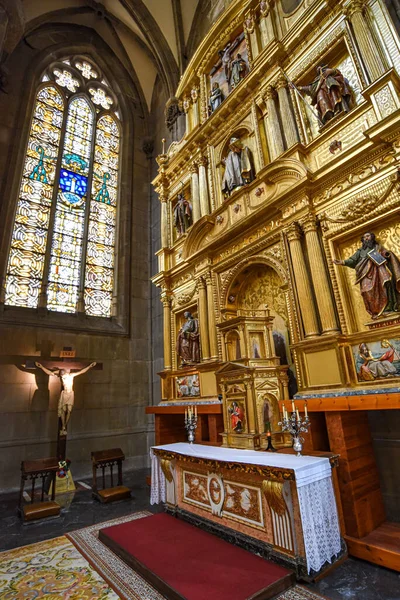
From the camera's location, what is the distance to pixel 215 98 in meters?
7.76

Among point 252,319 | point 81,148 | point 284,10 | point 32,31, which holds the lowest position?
point 252,319

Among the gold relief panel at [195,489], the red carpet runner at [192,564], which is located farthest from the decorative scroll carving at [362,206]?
the red carpet runner at [192,564]

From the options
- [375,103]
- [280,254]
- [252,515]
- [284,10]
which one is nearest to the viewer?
[252,515]

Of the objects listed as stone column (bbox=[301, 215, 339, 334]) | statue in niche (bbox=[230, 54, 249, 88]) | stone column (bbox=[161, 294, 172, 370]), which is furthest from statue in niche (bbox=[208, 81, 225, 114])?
stone column (bbox=[161, 294, 172, 370])

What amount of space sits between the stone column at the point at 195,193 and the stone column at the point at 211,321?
71.0 inches

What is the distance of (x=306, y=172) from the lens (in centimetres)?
487

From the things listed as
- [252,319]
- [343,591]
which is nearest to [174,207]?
[252,319]

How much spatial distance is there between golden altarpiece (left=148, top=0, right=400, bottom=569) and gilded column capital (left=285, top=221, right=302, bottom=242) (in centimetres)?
2

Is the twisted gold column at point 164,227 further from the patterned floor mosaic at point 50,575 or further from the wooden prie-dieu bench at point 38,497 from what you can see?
the patterned floor mosaic at point 50,575

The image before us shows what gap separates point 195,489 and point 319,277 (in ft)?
11.0

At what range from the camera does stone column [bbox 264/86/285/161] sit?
5.81m

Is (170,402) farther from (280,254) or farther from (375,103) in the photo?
(375,103)

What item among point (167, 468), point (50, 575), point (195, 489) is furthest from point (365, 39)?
point (50, 575)

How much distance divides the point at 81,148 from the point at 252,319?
9315 mm
